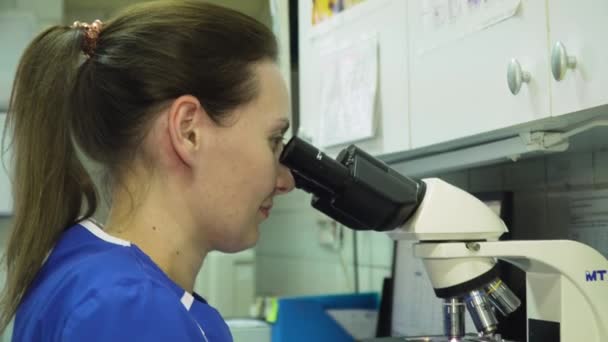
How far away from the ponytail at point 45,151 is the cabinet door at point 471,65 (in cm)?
55

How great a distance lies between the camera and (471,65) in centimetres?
109

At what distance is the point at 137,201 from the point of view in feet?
3.04

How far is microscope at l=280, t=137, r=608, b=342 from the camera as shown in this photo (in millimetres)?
931

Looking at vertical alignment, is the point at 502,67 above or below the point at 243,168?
above

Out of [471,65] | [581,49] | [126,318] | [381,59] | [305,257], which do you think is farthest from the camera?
[305,257]

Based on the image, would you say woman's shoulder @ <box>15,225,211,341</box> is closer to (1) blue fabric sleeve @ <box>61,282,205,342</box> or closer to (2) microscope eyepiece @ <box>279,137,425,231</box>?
(1) blue fabric sleeve @ <box>61,282,205,342</box>

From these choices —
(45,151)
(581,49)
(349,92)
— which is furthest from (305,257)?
(581,49)

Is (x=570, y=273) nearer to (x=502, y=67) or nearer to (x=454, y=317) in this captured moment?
(x=454, y=317)

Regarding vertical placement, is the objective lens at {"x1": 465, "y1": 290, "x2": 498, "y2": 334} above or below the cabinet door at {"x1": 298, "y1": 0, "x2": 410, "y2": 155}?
below

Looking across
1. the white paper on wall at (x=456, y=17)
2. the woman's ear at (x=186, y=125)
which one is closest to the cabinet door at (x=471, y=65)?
the white paper on wall at (x=456, y=17)

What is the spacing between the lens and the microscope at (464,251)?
931 mm

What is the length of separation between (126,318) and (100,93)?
1.06 feet

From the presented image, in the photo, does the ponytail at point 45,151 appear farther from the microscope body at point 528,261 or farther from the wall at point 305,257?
the wall at point 305,257

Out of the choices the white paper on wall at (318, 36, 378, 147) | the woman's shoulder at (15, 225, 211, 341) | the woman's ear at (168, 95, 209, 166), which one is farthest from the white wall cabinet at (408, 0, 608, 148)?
the woman's shoulder at (15, 225, 211, 341)
